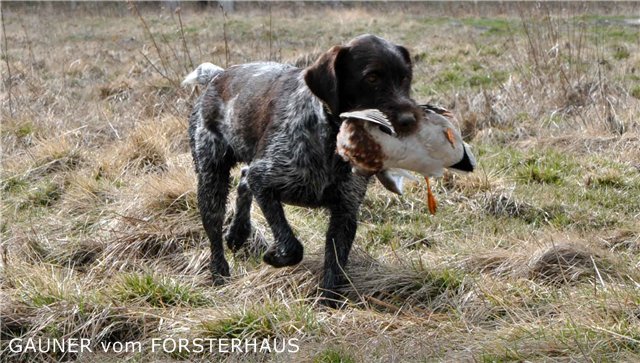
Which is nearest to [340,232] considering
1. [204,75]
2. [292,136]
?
[292,136]

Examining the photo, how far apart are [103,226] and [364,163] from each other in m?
2.22

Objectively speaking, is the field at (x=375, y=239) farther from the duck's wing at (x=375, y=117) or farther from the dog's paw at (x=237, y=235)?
the duck's wing at (x=375, y=117)

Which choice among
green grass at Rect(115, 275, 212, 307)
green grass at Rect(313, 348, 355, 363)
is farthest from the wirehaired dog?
green grass at Rect(313, 348, 355, 363)

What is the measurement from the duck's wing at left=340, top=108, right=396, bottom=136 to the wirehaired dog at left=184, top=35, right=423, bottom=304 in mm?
51

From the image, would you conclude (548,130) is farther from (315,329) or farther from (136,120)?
(315,329)

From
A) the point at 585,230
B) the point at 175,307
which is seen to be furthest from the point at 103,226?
the point at 585,230

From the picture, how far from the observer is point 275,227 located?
4.13m

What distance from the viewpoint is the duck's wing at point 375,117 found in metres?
3.48

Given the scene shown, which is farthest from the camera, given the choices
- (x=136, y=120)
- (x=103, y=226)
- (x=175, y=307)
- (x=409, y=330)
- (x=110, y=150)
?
(x=136, y=120)

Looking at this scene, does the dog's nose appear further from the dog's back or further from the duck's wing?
the dog's back

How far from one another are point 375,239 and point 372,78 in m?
1.44

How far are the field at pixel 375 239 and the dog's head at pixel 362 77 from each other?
88 cm


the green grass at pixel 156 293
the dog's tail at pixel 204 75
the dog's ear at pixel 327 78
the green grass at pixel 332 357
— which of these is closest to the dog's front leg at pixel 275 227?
the green grass at pixel 156 293

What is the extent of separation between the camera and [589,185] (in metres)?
5.79
